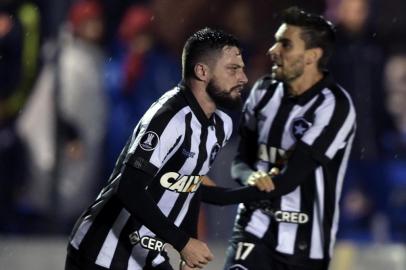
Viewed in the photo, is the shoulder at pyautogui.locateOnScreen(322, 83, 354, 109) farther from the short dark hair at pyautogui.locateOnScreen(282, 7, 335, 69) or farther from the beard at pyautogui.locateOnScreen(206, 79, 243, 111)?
the beard at pyautogui.locateOnScreen(206, 79, 243, 111)

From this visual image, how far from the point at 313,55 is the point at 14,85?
143 inches

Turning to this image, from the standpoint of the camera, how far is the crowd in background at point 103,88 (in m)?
9.28

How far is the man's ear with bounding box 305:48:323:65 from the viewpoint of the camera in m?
6.35

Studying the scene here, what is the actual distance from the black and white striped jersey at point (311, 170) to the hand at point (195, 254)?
1.08m

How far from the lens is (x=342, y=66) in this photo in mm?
9320

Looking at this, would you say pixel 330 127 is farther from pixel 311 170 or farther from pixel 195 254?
pixel 195 254

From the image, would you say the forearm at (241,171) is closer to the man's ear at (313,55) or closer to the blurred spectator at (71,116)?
the man's ear at (313,55)

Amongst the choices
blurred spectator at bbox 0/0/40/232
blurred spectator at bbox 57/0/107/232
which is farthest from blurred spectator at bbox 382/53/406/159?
blurred spectator at bbox 0/0/40/232

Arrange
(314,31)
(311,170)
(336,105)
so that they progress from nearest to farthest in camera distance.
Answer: (311,170)
(336,105)
(314,31)

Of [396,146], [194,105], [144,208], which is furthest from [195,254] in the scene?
[396,146]

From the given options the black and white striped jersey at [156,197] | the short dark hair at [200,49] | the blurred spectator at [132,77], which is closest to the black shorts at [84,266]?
the black and white striped jersey at [156,197]

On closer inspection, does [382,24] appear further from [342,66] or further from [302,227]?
[302,227]

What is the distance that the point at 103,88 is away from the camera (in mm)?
9328

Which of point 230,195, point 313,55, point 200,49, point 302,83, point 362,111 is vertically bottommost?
point 362,111
